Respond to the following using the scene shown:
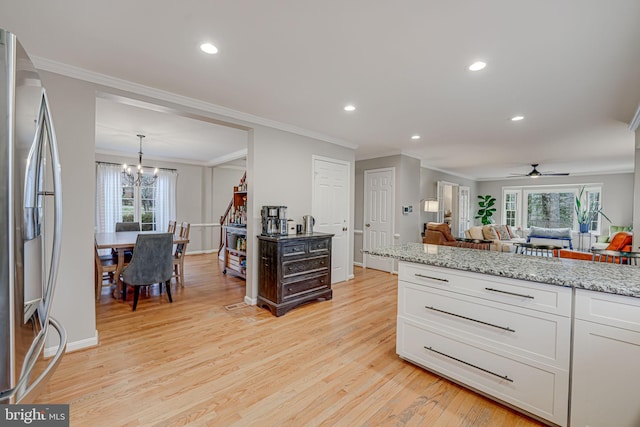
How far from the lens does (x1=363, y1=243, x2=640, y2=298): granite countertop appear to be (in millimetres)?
1490

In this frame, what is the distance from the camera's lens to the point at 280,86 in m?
2.71

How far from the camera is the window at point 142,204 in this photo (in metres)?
6.50

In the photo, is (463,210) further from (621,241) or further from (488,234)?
(621,241)

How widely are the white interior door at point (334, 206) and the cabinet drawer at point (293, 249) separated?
0.93 m

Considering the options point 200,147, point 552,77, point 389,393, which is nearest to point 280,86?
point 552,77

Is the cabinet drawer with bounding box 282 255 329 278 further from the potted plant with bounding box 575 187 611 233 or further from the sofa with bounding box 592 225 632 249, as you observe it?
the potted plant with bounding box 575 187 611 233

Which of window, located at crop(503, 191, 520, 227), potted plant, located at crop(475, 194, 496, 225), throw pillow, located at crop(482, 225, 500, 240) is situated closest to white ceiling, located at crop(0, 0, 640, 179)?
throw pillow, located at crop(482, 225, 500, 240)

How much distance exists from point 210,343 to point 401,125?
3616 millimetres

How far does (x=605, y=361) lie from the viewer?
147cm

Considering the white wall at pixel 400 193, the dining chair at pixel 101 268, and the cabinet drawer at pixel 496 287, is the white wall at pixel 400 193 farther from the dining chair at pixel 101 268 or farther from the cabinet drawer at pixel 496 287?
the dining chair at pixel 101 268

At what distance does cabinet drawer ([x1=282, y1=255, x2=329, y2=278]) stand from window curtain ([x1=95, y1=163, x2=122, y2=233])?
5031mm

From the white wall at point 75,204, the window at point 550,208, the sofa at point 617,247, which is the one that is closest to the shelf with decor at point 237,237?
the white wall at point 75,204

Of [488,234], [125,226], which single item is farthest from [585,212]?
[125,226]

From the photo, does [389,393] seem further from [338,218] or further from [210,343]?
[338,218]
